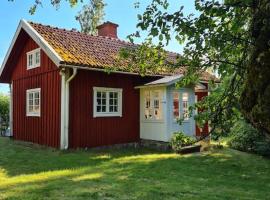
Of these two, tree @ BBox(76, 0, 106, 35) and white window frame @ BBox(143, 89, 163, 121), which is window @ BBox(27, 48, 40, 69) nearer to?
white window frame @ BBox(143, 89, 163, 121)

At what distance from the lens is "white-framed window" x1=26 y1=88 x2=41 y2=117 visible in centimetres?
1579

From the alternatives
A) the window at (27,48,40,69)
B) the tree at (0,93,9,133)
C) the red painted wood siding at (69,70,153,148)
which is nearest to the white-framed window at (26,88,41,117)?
the window at (27,48,40,69)

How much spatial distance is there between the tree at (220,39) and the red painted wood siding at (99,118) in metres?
9.91

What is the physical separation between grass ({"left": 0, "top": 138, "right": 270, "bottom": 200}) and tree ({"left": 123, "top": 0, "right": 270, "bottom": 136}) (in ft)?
10.8

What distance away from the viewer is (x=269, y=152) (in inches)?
513

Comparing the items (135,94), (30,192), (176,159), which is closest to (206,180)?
(176,159)

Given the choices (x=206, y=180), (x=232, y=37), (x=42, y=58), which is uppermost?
(x=42, y=58)

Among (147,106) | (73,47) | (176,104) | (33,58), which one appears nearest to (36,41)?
(73,47)

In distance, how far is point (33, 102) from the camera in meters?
16.3

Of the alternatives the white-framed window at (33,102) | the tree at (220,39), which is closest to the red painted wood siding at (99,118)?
the white-framed window at (33,102)

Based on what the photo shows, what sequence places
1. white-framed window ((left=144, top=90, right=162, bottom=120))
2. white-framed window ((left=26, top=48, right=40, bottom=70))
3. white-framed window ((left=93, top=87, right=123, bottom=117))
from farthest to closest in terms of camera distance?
white-framed window ((left=26, top=48, right=40, bottom=70))
white-framed window ((left=144, top=90, right=162, bottom=120))
white-framed window ((left=93, top=87, right=123, bottom=117))

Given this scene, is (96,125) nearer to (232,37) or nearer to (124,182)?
(124,182)

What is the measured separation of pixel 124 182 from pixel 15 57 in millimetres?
12235

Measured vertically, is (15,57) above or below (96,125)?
above
